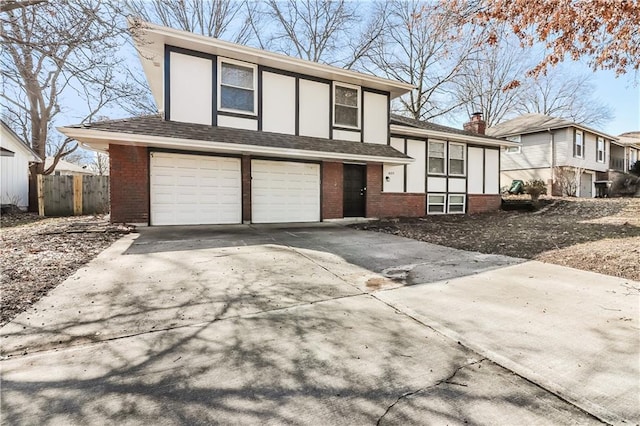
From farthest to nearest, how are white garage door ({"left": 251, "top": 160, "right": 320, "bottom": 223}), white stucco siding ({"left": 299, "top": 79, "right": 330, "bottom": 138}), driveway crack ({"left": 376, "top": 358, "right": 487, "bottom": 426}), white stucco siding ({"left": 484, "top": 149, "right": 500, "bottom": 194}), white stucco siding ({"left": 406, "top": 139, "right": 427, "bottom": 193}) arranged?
white stucco siding ({"left": 484, "top": 149, "right": 500, "bottom": 194}) → white stucco siding ({"left": 406, "top": 139, "right": 427, "bottom": 193}) → white stucco siding ({"left": 299, "top": 79, "right": 330, "bottom": 138}) → white garage door ({"left": 251, "top": 160, "right": 320, "bottom": 223}) → driveway crack ({"left": 376, "top": 358, "right": 487, "bottom": 426})

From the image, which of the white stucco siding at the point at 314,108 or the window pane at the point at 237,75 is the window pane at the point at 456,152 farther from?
the window pane at the point at 237,75

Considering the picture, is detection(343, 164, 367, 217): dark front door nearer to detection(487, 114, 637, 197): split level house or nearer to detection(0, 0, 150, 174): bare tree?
detection(0, 0, 150, 174): bare tree

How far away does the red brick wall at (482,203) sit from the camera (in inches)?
589

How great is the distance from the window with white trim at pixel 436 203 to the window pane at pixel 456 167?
126 centimetres

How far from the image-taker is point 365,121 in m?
12.2

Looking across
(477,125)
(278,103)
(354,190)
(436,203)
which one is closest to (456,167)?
(436,203)

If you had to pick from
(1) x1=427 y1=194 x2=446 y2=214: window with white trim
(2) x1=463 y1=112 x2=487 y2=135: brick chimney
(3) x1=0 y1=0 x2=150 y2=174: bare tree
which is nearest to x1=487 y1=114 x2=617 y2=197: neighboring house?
(2) x1=463 y1=112 x2=487 y2=135: brick chimney

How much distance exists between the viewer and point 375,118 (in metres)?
12.4

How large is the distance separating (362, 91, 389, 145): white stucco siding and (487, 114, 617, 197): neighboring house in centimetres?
1162

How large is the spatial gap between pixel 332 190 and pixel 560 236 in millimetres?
6766

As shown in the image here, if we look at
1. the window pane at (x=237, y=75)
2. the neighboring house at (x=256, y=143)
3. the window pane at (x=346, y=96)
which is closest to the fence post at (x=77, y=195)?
the neighboring house at (x=256, y=143)

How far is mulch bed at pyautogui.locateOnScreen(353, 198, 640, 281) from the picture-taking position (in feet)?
18.7

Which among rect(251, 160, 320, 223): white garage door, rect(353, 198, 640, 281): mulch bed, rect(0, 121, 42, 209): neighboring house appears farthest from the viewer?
rect(0, 121, 42, 209): neighboring house

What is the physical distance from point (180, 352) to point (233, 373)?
57 cm
